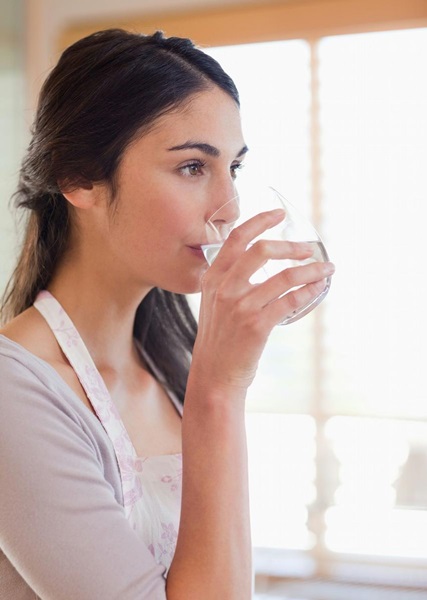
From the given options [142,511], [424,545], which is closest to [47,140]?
[142,511]

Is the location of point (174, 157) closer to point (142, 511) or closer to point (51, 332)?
point (51, 332)

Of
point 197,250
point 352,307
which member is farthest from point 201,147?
point 352,307

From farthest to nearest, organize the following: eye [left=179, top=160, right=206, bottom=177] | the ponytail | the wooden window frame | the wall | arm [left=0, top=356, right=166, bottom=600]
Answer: the wall
the wooden window frame
the ponytail
eye [left=179, top=160, right=206, bottom=177]
arm [left=0, top=356, right=166, bottom=600]

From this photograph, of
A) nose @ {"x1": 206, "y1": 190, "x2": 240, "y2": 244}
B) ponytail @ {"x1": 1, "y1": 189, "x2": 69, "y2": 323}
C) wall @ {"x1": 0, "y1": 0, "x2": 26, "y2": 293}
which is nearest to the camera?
nose @ {"x1": 206, "y1": 190, "x2": 240, "y2": 244}

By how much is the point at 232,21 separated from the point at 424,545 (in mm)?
2080

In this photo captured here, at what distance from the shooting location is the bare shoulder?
3.34ft

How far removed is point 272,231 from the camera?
34.4 inches

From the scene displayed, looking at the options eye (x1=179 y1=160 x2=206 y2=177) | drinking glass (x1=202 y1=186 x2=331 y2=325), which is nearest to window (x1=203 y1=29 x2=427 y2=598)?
eye (x1=179 y1=160 x2=206 y2=177)

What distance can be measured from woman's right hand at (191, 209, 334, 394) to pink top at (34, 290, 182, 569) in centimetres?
22

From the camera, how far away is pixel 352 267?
292 cm

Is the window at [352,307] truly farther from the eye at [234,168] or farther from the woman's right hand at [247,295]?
the woman's right hand at [247,295]

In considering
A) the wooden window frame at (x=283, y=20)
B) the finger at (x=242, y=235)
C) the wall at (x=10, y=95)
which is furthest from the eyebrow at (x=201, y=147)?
the wall at (x=10, y=95)

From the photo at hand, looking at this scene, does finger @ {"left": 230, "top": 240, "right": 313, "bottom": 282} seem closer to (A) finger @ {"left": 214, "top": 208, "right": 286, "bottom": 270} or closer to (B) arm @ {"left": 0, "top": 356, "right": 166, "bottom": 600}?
(A) finger @ {"left": 214, "top": 208, "right": 286, "bottom": 270}

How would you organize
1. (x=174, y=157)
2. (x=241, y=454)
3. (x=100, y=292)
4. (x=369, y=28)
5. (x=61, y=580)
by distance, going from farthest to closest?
1. (x=369, y=28)
2. (x=100, y=292)
3. (x=174, y=157)
4. (x=241, y=454)
5. (x=61, y=580)
